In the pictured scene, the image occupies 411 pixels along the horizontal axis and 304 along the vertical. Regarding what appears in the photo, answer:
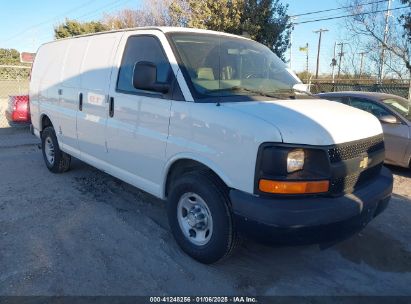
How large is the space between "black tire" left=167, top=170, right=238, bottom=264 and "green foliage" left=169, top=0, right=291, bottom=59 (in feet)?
39.1

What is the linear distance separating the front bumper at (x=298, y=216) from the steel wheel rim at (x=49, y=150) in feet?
14.3

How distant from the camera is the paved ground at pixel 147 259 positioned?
325 centimetres

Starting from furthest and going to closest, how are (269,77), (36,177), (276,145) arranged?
(36,177) → (269,77) → (276,145)

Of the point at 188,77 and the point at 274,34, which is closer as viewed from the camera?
the point at 188,77

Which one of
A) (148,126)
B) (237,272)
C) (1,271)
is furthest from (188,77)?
(1,271)

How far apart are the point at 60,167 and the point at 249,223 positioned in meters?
4.43

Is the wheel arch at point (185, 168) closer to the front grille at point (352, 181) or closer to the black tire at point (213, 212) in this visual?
the black tire at point (213, 212)

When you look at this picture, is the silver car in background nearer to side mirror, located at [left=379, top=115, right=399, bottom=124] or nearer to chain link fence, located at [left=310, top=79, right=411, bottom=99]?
side mirror, located at [left=379, top=115, right=399, bottom=124]

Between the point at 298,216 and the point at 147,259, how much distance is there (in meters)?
1.59

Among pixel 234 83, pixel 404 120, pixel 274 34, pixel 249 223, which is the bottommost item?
pixel 249 223

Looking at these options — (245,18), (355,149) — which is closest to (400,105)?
(355,149)

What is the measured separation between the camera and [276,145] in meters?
2.86

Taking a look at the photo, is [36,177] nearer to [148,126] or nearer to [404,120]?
[148,126]

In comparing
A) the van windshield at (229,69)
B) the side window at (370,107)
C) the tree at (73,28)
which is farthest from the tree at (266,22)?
the tree at (73,28)
